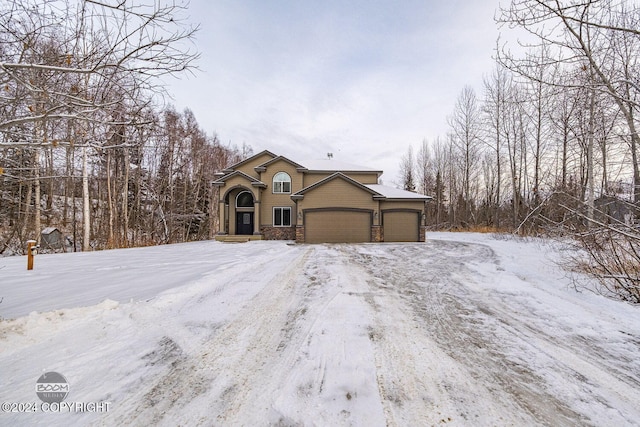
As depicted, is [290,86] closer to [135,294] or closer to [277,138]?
[135,294]

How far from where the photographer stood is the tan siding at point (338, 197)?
1467 centimetres

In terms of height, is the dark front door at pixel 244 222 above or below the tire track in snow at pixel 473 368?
above

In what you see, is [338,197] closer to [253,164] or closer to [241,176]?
[241,176]

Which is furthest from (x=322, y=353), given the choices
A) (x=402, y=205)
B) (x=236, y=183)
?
(x=236, y=183)

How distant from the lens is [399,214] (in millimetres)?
15305

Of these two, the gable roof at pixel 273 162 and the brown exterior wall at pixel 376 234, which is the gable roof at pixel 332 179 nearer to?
the brown exterior wall at pixel 376 234

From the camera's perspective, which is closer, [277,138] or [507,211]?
[507,211]

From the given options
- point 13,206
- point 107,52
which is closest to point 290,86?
point 107,52

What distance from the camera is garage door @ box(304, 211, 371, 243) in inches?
574

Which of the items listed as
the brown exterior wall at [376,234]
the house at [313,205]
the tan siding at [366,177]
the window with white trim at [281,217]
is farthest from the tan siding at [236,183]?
the brown exterior wall at [376,234]

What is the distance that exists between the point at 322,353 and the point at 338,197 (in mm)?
12567

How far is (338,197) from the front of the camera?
14.7 meters

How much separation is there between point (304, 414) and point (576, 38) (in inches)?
201

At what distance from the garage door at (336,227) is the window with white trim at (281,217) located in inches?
104
